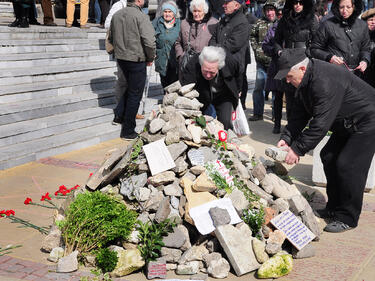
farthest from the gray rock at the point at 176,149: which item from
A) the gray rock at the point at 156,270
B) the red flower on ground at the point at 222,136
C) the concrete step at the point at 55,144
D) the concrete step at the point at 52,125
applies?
the concrete step at the point at 52,125

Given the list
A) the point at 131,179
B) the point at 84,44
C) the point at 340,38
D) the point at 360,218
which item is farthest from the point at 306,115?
the point at 84,44

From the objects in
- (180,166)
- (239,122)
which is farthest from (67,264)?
(239,122)

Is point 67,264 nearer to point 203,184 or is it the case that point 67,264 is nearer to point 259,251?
point 203,184

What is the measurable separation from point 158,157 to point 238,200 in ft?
2.90

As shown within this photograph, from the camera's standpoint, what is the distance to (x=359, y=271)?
4.83 m

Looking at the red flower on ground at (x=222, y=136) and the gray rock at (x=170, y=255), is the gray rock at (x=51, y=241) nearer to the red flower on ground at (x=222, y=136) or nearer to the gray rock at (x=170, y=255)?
the gray rock at (x=170, y=255)

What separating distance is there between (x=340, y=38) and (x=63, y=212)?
4720 millimetres

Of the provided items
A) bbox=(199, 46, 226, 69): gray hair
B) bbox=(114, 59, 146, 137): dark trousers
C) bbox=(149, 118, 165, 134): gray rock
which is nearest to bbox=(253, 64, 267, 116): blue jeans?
bbox=(114, 59, 146, 137): dark trousers

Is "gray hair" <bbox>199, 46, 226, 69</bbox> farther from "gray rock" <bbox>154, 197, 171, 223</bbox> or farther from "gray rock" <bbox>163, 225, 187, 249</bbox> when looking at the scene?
"gray rock" <bbox>163, 225, 187, 249</bbox>

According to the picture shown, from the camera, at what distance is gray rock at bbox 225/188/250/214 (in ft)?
17.1

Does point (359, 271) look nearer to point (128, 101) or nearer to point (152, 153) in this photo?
point (152, 153)

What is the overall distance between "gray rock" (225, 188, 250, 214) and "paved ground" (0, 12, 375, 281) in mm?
689

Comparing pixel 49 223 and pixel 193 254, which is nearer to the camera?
pixel 193 254

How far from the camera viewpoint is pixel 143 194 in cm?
524
